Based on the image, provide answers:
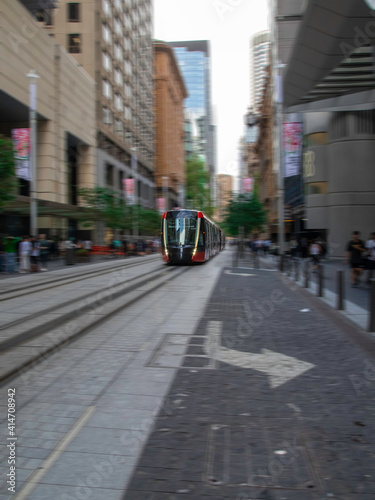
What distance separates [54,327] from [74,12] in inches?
1781

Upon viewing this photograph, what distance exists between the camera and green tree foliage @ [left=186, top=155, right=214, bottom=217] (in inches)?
4461

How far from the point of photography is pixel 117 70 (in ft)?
180

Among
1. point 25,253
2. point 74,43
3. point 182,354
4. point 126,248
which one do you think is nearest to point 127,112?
point 74,43

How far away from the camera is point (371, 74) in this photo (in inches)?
569

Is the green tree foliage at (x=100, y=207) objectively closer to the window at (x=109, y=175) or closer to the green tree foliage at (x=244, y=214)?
the green tree foliage at (x=244, y=214)

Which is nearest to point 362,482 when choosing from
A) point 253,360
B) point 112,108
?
point 253,360

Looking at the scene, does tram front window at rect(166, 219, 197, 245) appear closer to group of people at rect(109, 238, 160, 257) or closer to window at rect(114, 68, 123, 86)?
group of people at rect(109, 238, 160, 257)

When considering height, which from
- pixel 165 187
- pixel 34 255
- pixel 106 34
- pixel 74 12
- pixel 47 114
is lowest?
pixel 34 255

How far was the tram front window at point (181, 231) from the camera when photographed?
877 inches

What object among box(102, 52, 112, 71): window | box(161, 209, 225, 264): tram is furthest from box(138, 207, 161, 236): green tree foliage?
box(161, 209, 225, 264): tram

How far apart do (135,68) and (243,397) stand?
66549 mm

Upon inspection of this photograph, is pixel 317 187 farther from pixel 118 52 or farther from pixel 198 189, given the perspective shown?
pixel 198 189

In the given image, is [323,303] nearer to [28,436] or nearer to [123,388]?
[123,388]

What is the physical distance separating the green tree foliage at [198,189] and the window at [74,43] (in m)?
68.3
